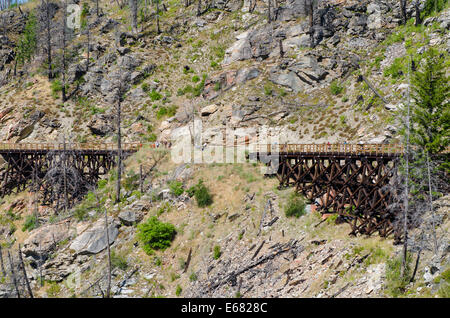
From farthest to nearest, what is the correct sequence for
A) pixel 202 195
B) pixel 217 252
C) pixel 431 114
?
1. pixel 202 195
2. pixel 217 252
3. pixel 431 114

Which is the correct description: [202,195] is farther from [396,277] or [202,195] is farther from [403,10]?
[403,10]

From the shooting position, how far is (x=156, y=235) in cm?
3284

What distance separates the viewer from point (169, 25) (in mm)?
73500

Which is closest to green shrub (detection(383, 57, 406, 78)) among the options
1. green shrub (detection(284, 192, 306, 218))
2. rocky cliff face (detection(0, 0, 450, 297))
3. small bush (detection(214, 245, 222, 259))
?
rocky cliff face (detection(0, 0, 450, 297))

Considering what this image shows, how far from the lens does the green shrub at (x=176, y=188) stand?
121 feet

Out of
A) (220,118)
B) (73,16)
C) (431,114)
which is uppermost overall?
(73,16)

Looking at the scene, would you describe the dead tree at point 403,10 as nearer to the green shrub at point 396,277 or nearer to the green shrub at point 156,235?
the green shrub at point 396,277

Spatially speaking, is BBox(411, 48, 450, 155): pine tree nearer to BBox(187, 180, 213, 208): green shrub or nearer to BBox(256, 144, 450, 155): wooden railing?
BBox(256, 144, 450, 155): wooden railing

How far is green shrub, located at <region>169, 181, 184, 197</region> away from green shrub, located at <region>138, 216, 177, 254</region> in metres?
4.03

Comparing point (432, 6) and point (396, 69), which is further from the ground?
point (432, 6)

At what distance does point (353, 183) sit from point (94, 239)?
24124mm

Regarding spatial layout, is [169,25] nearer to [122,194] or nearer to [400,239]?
[122,194]

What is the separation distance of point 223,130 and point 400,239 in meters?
27.0

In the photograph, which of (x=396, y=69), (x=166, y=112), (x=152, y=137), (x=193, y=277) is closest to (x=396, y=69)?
(x=396, y=69)
